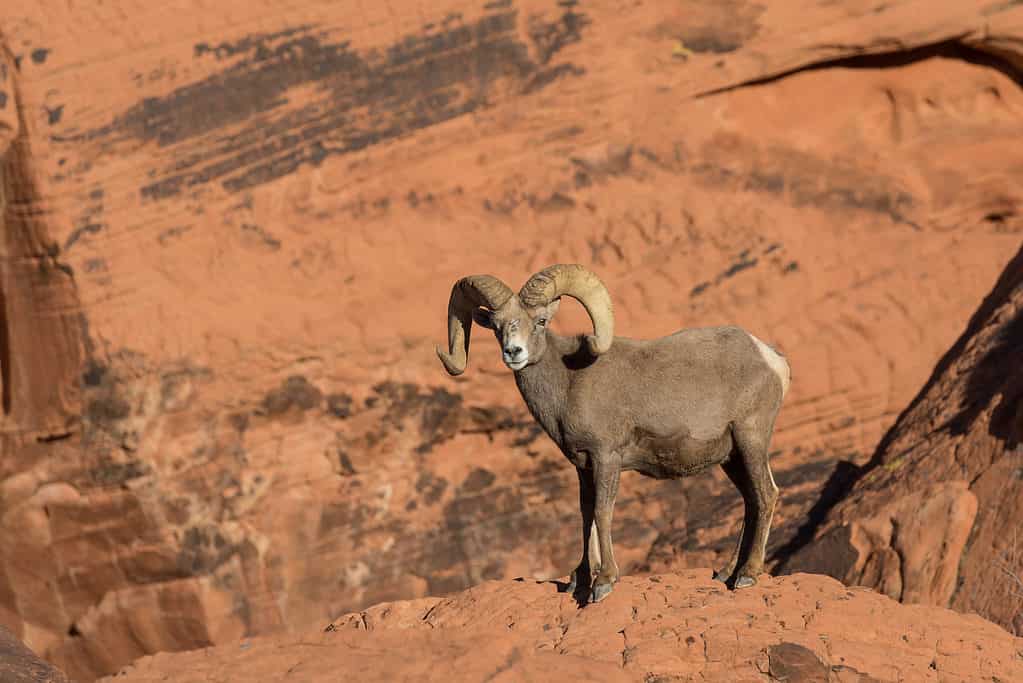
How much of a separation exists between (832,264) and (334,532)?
6.84 meters

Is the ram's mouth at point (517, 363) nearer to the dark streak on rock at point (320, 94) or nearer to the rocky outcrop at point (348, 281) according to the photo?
the rocky outcrop at point (348, 281)

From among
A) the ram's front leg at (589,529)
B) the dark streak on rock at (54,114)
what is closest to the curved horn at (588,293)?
the ram's front leg at (589,529)

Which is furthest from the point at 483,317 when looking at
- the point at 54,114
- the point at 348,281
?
the point at 54,114

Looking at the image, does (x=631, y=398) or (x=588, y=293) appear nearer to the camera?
(x=588, y=293)

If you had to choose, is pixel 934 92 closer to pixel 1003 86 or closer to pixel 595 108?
pixel 1003 86

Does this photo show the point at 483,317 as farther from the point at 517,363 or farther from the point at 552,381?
the point at 552,381

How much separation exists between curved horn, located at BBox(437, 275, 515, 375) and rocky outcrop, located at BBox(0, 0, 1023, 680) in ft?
21.7

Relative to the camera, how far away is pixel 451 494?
50.0 ft

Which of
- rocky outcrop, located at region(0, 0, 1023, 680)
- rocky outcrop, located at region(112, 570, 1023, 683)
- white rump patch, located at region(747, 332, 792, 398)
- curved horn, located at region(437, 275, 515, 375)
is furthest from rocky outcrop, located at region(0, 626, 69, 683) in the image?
rocky outcrop, located at region(0, 0, 1023, 680)

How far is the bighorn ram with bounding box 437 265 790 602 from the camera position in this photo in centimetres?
830

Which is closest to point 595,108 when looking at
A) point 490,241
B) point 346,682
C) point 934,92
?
point 490,241

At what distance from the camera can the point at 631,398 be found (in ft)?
27.4

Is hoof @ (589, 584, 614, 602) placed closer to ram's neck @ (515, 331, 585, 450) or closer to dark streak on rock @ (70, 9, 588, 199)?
ram's neck @ (515, 331, 585, 450)

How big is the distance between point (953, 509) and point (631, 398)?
3.54 metres
